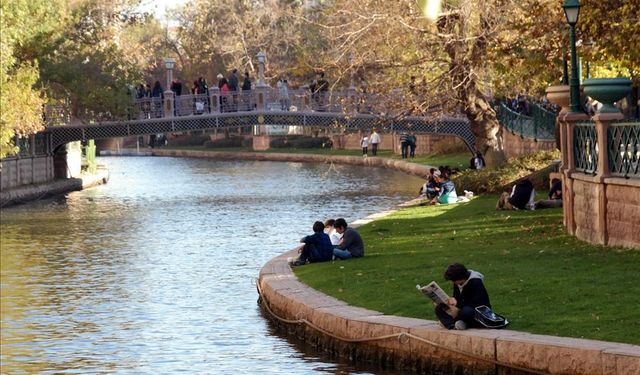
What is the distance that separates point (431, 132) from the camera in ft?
187

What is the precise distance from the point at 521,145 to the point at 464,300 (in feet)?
112

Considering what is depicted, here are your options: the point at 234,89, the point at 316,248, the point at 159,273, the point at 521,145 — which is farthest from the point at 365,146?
the point at 316,248

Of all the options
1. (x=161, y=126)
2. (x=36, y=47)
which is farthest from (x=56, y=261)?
(x=161, y=126)

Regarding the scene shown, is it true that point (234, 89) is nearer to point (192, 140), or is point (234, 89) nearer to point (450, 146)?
point (450, 146)

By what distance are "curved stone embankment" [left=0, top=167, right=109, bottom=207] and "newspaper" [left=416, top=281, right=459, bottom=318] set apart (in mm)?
34908

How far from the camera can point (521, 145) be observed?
163ft

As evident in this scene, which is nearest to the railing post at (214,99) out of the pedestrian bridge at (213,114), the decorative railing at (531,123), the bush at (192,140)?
the pedestrian bridge at (213,114)

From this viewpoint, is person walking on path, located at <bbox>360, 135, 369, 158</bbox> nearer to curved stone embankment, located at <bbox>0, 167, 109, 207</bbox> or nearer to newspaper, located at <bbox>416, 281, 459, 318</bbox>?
curved stone embankment, located at <bbox>0, 167, 109, 207</bbox>

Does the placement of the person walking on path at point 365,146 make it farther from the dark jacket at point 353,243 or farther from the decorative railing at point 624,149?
the decorative railing at point 624,149

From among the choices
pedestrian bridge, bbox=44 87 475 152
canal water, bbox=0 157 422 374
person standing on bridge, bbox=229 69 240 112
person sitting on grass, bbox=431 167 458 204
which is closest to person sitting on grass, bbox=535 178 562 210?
person sitting on grass, bbox=431 167 458 204

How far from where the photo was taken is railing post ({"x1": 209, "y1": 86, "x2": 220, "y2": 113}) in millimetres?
61781

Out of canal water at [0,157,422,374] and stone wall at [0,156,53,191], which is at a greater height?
stone wall at [0,156,53,191]

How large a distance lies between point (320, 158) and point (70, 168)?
1991 cm

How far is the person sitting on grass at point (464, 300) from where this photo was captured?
15.8 metres
